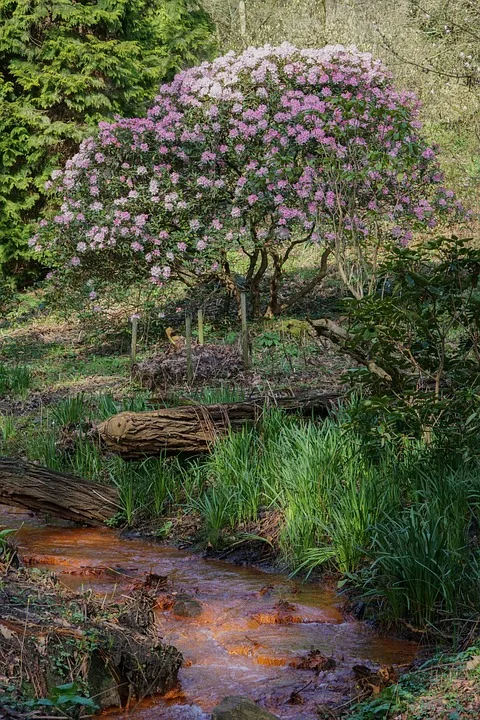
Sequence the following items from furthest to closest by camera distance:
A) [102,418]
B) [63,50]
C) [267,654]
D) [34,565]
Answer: [63,50], [102,418], [34,565], [267,654]

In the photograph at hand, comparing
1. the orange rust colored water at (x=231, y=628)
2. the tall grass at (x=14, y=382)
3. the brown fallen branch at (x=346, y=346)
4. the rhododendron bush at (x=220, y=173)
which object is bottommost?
the orange rust colored water at (x=231, y=628)

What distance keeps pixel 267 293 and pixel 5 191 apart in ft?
16.3

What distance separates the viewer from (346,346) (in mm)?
5574

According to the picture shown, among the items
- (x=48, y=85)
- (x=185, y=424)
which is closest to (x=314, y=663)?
(x=185, y=424)

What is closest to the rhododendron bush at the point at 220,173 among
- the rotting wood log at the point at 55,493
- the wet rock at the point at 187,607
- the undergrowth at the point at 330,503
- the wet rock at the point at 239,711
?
the undergrowth at the point at 330,503

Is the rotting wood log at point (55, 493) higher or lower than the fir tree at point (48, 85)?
lower

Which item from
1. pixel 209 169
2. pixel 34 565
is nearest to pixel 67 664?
pixel 34 565

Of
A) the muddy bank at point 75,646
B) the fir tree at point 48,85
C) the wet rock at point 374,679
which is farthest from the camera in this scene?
the fir tree at point 48,85

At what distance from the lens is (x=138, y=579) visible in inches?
213

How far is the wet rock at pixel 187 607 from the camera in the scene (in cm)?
488

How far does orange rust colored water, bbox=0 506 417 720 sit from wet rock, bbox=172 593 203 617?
0.03m

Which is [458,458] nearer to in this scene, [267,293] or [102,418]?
[102,418]

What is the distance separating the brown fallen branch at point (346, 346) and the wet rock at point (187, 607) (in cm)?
179

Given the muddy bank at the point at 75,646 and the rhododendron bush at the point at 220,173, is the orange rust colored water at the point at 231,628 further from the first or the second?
the rhododendron bush at the point at 220,173
